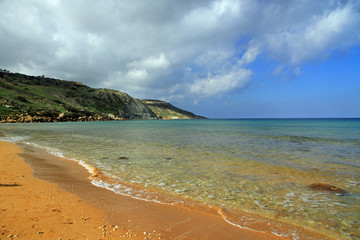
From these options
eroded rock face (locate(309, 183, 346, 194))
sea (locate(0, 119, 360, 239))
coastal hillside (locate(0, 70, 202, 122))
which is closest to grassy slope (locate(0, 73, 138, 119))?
coastal hillside (locate(0, 70, 202, 122))

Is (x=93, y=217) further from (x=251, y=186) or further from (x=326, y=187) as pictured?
(x=326, y=187)

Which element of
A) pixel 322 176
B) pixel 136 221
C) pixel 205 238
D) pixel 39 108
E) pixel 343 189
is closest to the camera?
pixel 205 238

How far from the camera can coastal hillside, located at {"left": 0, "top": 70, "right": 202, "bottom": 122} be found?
71938mm

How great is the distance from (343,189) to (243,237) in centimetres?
601

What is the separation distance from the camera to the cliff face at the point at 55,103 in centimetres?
7188

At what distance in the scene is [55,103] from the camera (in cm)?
9438

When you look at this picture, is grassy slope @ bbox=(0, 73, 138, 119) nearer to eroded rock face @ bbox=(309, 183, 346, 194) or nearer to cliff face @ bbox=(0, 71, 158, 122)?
cliff face @ bbox=(0, 71, 158, 122)

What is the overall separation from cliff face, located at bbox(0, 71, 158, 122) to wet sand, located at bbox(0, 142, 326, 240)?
75.2 metres

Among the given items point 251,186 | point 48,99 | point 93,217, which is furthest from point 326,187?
point 48,99

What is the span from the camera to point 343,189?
25.8 ft

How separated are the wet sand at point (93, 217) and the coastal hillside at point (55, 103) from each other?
2965 inches

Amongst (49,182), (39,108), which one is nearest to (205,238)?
(49,182)

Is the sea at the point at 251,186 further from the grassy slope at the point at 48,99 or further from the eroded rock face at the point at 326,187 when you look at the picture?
the grassy slope at the point at 48,99

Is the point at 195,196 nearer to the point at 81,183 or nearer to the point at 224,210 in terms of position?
the point at 224,210
